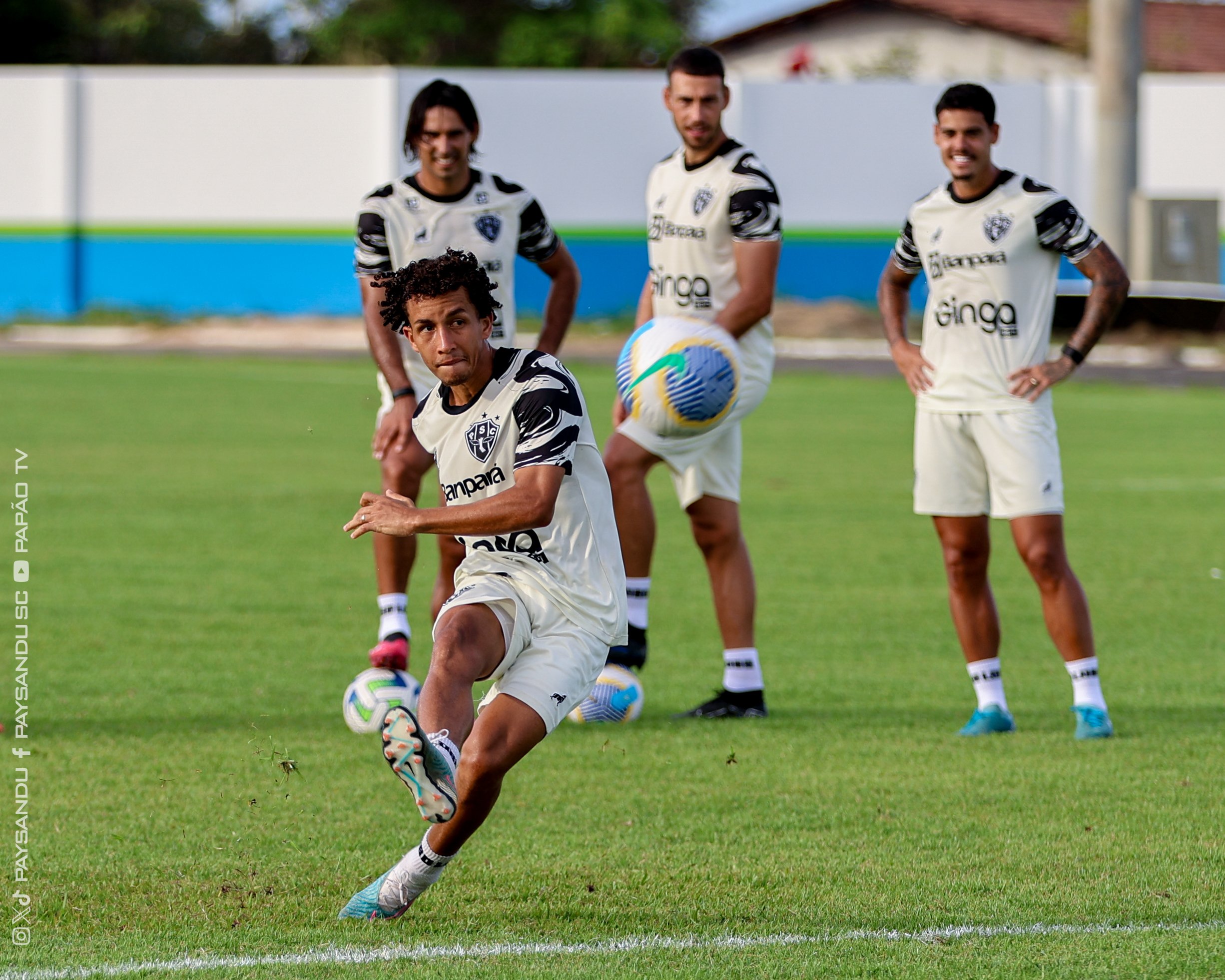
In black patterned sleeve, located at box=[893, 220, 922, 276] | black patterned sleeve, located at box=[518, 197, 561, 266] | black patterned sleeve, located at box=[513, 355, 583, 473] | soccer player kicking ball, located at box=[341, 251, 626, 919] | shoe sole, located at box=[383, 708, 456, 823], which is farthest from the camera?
black patterned sleeve, located at box=[518, 197, 561, 266]

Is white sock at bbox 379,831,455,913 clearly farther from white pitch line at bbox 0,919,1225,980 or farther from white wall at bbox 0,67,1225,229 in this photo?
white wall at bbox 0,67,1225,229

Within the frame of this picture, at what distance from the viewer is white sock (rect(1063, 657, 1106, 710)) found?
22.4ft

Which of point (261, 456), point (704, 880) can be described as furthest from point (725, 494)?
point (261, 456)

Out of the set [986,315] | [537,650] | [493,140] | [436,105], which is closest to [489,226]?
[436,105]

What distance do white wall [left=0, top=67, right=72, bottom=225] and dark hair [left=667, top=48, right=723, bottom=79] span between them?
99.8ft

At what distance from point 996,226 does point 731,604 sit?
72.2 inches

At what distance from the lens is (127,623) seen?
8.84 m

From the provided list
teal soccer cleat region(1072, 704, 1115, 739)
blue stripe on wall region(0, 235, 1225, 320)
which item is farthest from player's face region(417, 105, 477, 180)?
blue stripe on wall region(0, 235, 1225, 320)

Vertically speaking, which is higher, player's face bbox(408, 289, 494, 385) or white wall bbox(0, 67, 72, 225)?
white wall bbox(0, 67, 72, 225)

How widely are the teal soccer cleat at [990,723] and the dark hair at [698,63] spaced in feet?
8.95

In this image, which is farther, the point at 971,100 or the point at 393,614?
the point at 393,614

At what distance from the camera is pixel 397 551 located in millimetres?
7605

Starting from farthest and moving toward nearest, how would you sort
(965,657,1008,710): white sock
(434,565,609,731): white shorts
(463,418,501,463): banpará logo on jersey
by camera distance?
(965,657,1008,710): white sock < (463,418,501,463): banpará logo on jersey < (434,565,609,731): white shorts

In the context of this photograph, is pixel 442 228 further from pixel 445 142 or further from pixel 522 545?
pixel 522 545
